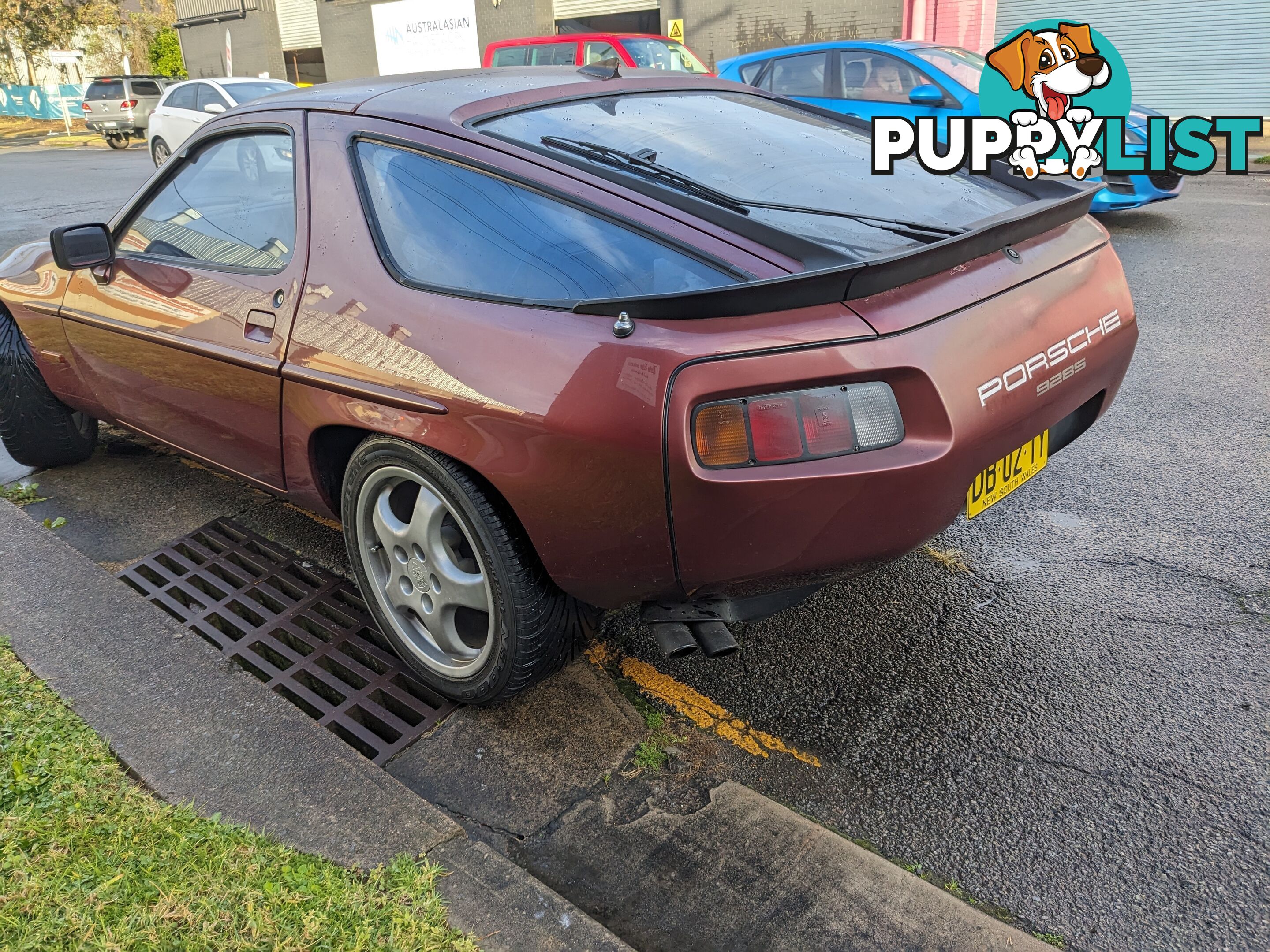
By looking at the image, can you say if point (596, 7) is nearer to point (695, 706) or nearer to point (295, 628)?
point (295, 628)

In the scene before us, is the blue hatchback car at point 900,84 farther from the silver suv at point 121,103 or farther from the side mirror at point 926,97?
the silver suv at point 121,103

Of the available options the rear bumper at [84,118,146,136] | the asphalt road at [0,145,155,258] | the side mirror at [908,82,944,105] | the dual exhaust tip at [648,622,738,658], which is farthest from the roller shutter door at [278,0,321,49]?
the dual exhaust tip at [648,622,738,658]

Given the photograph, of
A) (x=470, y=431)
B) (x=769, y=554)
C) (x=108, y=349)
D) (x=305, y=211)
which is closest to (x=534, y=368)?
(x=470, y=431)

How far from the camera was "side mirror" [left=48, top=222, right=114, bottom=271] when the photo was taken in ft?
10.8

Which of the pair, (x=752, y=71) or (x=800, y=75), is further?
(x=752, y=71)

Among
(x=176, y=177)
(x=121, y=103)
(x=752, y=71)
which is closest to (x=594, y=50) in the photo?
(x=752, y=71)

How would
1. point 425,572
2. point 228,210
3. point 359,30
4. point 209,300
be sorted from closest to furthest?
point 425,572, point 209,300, point 228,210, point 359,30

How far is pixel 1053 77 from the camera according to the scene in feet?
36.8

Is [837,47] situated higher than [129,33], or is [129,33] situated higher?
[129,33]

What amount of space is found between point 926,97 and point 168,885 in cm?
852

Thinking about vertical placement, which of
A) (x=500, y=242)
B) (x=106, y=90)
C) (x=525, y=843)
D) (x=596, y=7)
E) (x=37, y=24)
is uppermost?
(x=37, y=24)

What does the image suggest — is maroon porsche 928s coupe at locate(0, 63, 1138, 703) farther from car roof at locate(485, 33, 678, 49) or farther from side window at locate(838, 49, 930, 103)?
car roof at locate(485, 33, 678, 49)

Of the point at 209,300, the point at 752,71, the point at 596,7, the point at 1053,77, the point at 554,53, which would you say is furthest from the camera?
the point at 596,7

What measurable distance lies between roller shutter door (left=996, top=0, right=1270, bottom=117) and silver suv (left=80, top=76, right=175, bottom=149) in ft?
64.0
